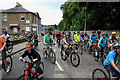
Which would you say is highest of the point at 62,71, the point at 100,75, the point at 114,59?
the point at 114,59

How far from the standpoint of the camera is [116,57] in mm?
3270

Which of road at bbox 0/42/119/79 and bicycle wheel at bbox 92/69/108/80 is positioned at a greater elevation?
bicycle wheel at bbox 92/69/108/80

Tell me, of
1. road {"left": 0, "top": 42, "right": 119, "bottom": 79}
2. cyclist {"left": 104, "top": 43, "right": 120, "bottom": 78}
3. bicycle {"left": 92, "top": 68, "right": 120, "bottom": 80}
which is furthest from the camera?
road {"left": 0, "top": 42, "right": 119, "bottom": 79}

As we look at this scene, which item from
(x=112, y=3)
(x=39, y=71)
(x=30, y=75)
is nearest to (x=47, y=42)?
(x=39, y=71)

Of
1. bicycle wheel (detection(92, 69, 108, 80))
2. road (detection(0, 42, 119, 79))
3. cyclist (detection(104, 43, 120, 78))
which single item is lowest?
road (detection(0, 42, 119, 79))

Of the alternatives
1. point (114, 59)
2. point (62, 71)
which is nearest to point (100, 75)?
point (114, 59)

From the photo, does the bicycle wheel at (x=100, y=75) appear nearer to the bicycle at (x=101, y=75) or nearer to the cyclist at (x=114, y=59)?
the bicycle at (x=101, y=75)

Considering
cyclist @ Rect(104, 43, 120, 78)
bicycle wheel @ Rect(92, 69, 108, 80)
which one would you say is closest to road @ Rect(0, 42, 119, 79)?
bicycle wheel @ Rect(92, 69, 108, 80)

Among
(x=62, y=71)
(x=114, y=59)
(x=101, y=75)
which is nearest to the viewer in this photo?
(x=114, y=59)

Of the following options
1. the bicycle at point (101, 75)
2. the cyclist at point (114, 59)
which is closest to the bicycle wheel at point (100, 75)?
the bicycle at point (101, 75)

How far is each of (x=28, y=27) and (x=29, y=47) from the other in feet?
115

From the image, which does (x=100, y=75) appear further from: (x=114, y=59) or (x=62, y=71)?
(x=62, y=71)

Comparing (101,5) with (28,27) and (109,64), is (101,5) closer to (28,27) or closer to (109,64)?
(109,64)

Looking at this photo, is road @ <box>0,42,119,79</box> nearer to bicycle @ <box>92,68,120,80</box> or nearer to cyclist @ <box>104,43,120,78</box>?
bicycle @ <box>92,68,120,80</box>
